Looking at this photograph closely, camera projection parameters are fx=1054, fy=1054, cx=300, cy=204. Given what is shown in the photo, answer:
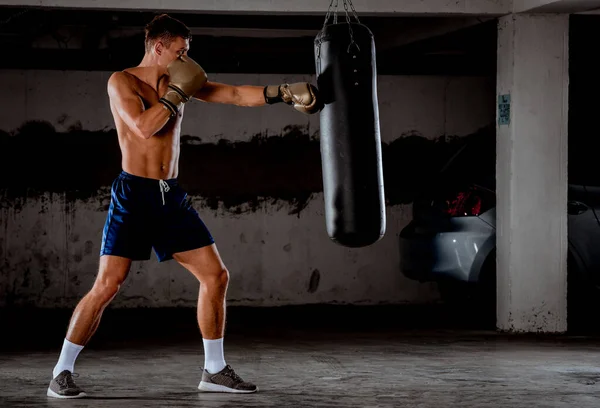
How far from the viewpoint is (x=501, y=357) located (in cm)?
723

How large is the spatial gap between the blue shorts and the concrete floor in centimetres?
80

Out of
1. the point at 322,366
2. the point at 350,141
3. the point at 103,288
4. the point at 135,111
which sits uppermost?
the point at 135,111

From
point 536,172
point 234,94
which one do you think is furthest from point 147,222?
point 536,172

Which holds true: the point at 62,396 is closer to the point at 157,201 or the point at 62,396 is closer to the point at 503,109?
the point at 157,201

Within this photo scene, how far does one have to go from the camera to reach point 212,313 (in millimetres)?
5859

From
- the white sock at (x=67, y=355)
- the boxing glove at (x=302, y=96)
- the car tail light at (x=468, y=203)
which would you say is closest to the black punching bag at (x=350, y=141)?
the boxing glove at (x=302, y=96)

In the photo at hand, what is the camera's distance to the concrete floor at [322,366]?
5625 mm

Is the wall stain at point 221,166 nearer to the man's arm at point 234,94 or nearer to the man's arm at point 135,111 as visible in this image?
the man's arm at point 234,94

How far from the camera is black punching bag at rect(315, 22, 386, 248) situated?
5785 mm

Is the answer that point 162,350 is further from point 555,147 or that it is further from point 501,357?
point 555,147

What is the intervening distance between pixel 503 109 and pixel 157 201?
12.8 feet

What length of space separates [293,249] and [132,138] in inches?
192

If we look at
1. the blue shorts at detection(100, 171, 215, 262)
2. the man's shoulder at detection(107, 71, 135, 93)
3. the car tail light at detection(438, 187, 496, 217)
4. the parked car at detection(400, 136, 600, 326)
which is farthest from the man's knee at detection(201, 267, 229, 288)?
the car tail light at detection(438, 187, 496, 217)

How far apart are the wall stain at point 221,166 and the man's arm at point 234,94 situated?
14.3 feet
